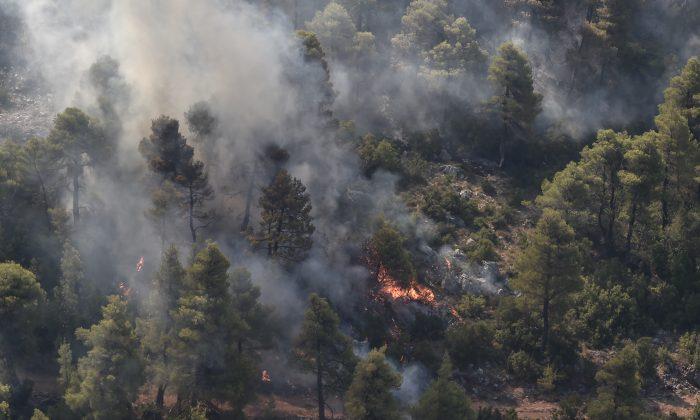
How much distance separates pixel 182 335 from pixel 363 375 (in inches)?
391

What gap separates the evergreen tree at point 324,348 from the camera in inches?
1560

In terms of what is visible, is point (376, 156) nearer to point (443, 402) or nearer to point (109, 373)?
point (443, 402)

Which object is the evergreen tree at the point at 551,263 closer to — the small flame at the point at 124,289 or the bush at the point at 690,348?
the bush at the point at 690,348

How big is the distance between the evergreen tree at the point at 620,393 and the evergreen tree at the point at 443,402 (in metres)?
7.46

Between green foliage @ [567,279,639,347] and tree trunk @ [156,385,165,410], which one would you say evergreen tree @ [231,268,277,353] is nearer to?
tree trunk @ [156,385,165,410]

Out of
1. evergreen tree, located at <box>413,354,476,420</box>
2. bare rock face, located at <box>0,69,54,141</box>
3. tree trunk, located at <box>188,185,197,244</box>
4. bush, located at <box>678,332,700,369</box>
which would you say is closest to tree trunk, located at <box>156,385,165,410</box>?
tree trunk, located at <box>188,185,197,244</box>

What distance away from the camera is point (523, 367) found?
4712cm

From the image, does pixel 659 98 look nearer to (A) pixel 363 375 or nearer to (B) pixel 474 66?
(B) pixel 474 66

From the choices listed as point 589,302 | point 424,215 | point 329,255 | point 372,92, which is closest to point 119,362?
point 329,255

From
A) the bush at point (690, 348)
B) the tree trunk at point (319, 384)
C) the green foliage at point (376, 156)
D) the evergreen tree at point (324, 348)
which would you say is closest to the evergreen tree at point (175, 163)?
the evergreen tree at point (324, 348)

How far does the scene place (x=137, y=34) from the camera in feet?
190

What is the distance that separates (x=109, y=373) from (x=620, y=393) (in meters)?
27.3

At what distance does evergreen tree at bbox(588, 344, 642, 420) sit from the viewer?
39.1 m

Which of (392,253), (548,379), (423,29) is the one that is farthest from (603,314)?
(423,29)
